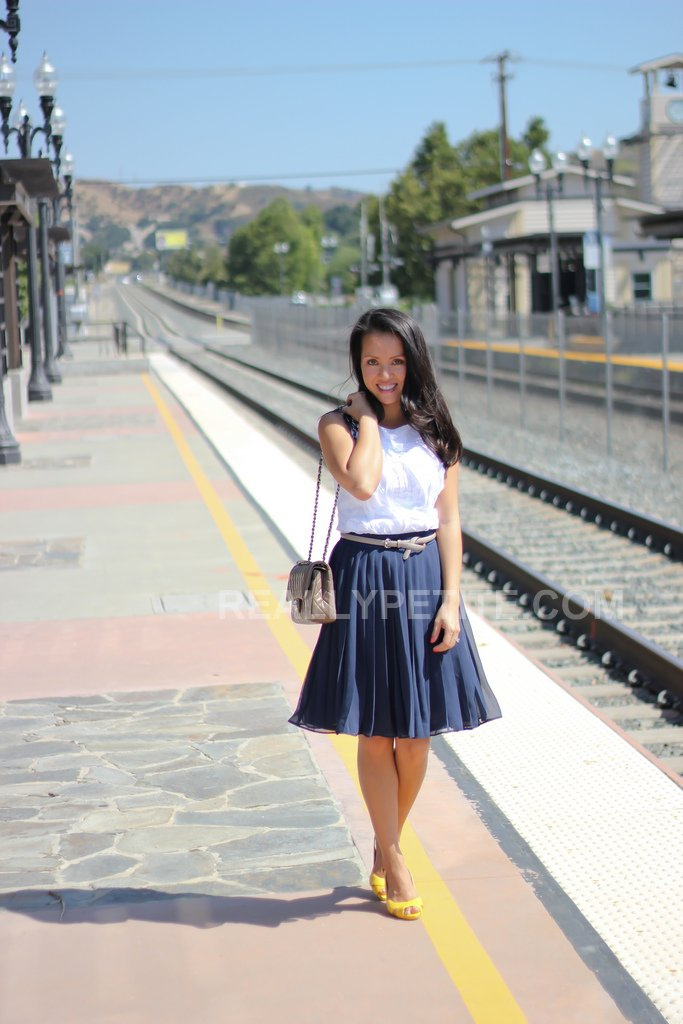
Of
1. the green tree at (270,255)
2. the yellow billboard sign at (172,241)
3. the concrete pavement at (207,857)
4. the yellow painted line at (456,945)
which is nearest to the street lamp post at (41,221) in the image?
the concrete pavement at (207,857)

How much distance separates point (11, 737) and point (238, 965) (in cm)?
261

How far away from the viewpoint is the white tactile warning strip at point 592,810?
14.0 ft

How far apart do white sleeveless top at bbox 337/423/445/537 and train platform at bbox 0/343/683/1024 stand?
1.18 m

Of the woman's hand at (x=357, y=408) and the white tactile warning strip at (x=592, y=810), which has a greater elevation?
the woman's hand at (x=357, y=408)

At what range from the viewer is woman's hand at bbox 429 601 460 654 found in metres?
4.30

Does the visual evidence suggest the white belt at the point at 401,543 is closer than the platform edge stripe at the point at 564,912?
No

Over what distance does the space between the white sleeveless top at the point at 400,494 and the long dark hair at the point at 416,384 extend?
0.04 metres

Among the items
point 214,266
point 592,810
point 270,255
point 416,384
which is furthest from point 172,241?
point 416,384

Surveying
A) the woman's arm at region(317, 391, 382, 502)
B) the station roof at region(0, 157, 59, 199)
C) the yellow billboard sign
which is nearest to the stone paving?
the woman's arm at region(317, 391, 382, 502)

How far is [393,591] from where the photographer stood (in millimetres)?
4344

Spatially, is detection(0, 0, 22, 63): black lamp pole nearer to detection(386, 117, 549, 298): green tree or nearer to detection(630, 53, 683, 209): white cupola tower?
detection(630, 53, 683, 209): white cupola tower

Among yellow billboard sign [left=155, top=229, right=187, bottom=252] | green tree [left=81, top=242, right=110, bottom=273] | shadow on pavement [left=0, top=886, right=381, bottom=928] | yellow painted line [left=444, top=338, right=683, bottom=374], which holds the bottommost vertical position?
shadow on pavement [left=0, top=886, right=381, bottom=928]

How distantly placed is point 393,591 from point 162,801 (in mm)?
1715

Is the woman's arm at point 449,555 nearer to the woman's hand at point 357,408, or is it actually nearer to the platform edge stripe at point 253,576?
the woman's hand at point 357,408
